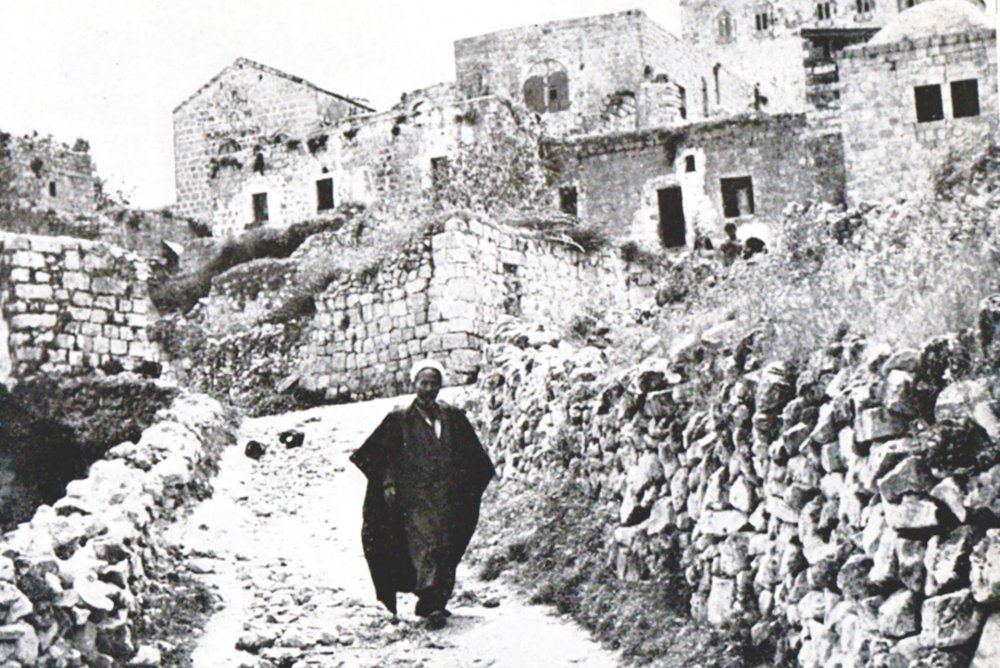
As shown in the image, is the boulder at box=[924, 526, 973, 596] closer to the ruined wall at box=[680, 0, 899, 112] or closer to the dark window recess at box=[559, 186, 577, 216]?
the dark window recess at box=[559, 186, 577, 216]

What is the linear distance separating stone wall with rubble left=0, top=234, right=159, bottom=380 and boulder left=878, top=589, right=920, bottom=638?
966 centimetres

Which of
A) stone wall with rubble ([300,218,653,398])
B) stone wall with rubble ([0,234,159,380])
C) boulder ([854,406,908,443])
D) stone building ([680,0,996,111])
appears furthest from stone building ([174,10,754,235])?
boulder ([854,406,908,443])

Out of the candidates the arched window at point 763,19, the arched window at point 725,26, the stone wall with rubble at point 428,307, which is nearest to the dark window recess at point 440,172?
the stone wall with rubble at point 428,307

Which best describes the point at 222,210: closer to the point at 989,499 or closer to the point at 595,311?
the point at 595,311

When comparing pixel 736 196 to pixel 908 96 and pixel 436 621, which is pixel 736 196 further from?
pixel 436 621

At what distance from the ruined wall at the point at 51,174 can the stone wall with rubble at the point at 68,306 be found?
79.0 ft

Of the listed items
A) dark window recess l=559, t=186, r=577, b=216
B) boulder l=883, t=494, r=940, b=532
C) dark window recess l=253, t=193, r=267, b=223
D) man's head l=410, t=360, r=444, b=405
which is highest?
dark window recess l=253, t=193, r=267, b=223

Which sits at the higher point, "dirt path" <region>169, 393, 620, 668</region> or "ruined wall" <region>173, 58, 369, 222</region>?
"ruined wall" <region>173, 58, 369, 222</region>

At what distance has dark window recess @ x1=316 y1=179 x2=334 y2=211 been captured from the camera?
108ft

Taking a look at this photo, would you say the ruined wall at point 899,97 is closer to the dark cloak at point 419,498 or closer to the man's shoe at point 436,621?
the dark cloak at point 419,498

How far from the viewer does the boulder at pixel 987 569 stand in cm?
479

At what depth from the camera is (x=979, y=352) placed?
5.36m

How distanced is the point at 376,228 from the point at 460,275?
9.93m

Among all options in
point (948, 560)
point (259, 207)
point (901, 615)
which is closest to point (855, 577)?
point (901, 615)
